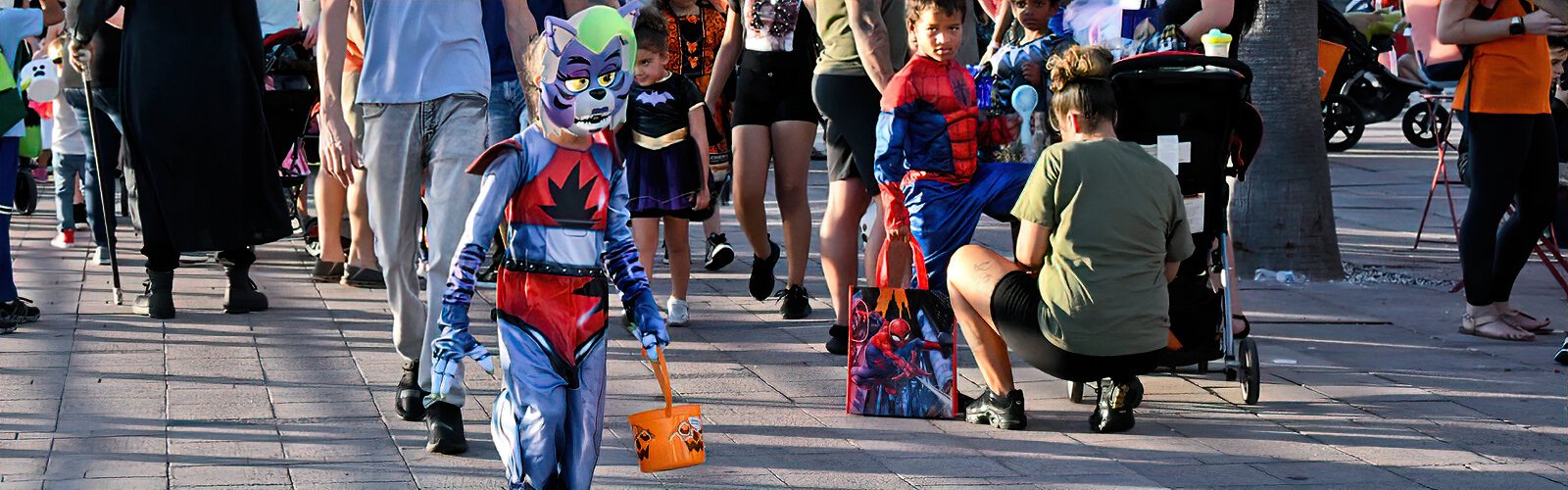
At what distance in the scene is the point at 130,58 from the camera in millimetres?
7879

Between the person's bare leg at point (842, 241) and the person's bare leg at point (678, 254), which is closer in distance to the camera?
the person's bare leg at point (842, 241)

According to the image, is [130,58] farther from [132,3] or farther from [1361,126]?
[1361,126]

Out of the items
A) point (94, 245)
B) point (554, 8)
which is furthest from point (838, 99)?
point (94, 245)

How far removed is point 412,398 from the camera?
6066 mm

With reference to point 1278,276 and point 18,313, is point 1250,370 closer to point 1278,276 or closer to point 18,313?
point 1278,276

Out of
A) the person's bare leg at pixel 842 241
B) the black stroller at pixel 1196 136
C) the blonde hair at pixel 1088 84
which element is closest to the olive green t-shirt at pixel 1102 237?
the blonde hair at pixel 1088 84

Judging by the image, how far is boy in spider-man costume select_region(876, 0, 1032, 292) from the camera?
257 inches

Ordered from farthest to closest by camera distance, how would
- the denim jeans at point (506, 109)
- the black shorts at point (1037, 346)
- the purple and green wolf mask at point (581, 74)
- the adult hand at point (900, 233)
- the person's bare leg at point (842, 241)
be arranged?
the denim jeans at point (506, 109) < the person's bare leg at point (842, 241) < the adult hand at point (900, 233) < the black shorts at point (1037, 346) < the purple and green wolf mask at point (581, 74)

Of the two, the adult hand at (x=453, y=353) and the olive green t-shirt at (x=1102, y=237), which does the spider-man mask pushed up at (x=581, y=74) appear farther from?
the olive green t-shirt at (x=1102, y=237)

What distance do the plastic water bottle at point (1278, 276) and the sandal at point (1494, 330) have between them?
1509 mm

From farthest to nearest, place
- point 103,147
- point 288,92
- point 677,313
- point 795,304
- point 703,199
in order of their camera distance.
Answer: point 288,92
point 103,147
point 795,304
point 677,313
point 703,199

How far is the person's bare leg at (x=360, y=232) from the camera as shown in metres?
9.05

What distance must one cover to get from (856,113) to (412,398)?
2.37m

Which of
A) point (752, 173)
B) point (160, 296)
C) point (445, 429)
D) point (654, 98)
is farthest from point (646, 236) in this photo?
point (445, 429)
